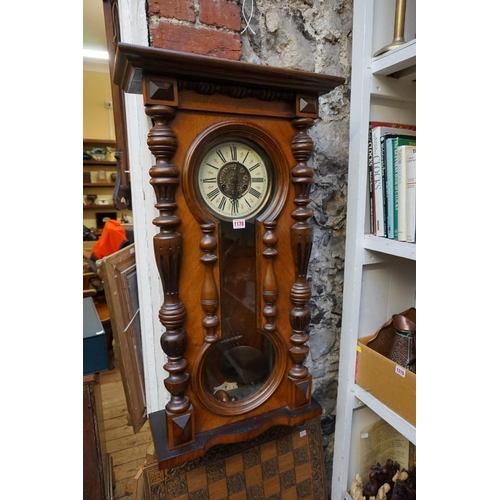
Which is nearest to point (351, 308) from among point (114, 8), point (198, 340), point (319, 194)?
point (319, 194)

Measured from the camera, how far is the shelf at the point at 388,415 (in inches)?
32.3

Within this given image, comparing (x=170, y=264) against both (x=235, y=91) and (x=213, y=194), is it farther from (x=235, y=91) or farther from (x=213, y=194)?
(x=235, y=91)

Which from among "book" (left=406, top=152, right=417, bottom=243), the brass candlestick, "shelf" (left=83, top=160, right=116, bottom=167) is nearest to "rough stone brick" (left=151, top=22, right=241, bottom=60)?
the brass candlestick

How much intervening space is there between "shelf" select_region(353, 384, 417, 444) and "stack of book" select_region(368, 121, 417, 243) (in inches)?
17.4

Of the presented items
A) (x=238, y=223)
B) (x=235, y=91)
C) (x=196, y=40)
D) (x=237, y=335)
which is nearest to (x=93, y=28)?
(x=196, y=40)

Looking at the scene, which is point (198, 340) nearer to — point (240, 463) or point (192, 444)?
point (192, 444)

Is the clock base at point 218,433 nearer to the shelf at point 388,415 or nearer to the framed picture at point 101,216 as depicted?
the shelf at point 388,415

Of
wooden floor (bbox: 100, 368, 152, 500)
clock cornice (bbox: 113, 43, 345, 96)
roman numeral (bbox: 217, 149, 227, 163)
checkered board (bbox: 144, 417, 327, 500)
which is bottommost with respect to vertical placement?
wooden floor (bbox: 100, 368, 152, 500)

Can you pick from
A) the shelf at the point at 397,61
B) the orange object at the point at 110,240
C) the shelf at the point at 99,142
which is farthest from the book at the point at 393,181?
the shelf at the point at 99,142

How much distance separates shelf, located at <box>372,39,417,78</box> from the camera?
0.77m

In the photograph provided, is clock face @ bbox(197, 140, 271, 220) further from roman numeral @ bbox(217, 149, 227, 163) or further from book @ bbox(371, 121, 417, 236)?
book @ bbox(371, 121, 417, 236)

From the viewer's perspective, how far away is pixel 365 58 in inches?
34.7

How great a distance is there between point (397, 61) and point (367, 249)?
18.6 inches

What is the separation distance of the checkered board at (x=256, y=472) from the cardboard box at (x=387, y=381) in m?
0.21
